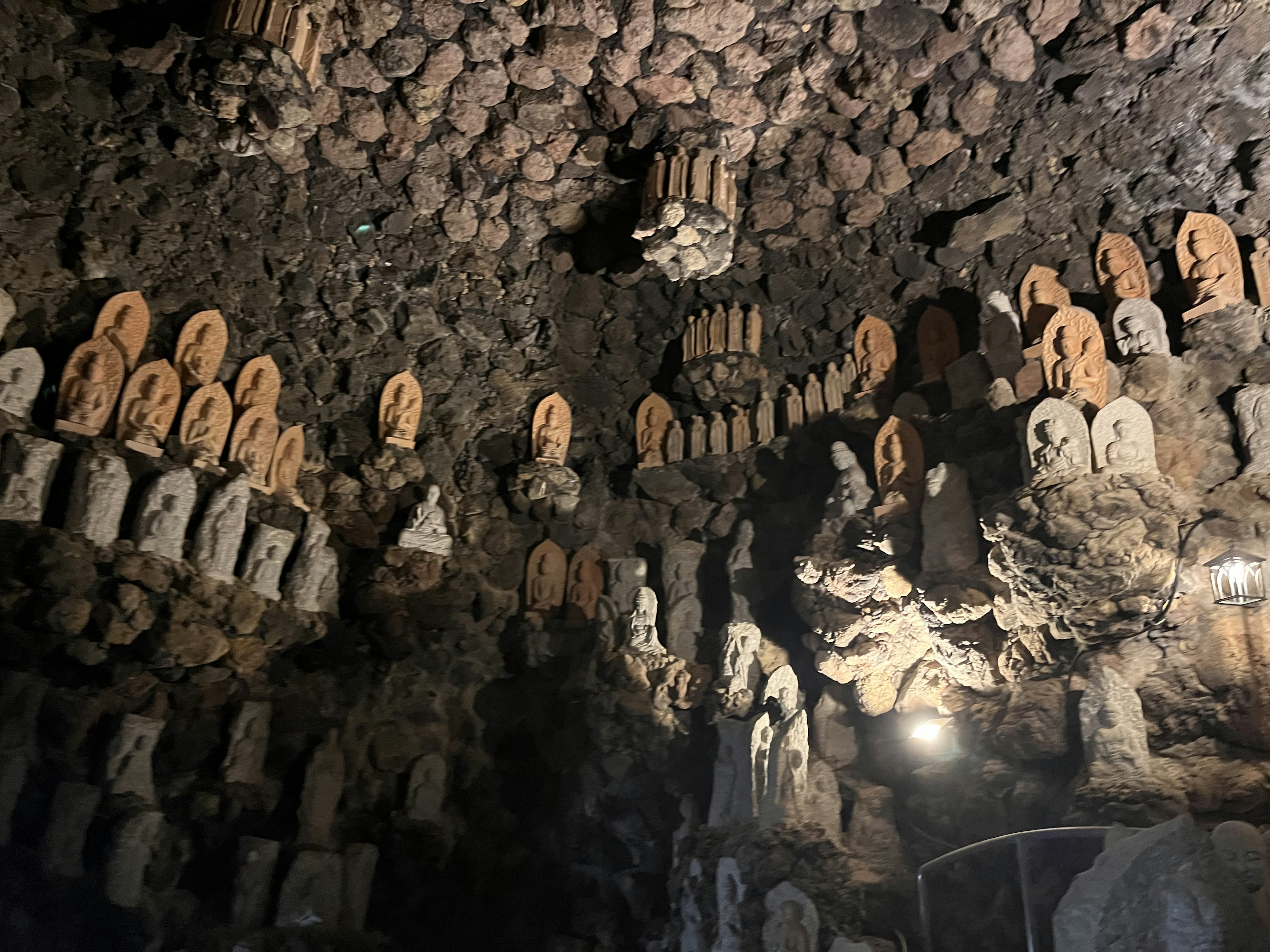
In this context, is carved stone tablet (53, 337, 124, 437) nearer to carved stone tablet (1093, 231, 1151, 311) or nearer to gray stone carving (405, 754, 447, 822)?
gray stone carving (405, 754, 447, 822)

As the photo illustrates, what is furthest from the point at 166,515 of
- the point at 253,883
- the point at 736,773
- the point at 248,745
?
the point at 736,773

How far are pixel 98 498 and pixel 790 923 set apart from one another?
523cm

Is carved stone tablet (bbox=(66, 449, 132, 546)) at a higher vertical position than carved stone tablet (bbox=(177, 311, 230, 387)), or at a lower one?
lower

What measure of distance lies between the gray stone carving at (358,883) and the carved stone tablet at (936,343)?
5457 mm

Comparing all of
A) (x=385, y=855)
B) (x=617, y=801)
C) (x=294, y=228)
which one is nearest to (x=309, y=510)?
(x=294, y=228)

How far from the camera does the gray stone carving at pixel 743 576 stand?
765 centimetres

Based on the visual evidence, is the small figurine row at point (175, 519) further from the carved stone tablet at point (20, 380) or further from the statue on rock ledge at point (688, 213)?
the statue on rock ledge at point (688, 213)

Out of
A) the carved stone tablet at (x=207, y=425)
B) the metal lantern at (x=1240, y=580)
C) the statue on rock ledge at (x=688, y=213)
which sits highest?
the statue on rock ledge at (x=688, y=213)

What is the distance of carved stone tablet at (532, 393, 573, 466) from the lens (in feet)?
28.2

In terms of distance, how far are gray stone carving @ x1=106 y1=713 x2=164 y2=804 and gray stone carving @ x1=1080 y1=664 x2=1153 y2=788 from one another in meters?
6.01

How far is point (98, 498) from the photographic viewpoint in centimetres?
Answer: 660

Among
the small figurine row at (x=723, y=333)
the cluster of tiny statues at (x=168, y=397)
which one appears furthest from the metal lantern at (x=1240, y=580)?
the cluster of tiny statues at (x=168, y=397)

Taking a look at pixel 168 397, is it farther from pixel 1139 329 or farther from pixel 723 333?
pixel 1139 329

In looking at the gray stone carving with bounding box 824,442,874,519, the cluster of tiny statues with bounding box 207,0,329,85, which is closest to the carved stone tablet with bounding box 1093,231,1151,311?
the gray stone carving with bounding box 824,442,874,519
